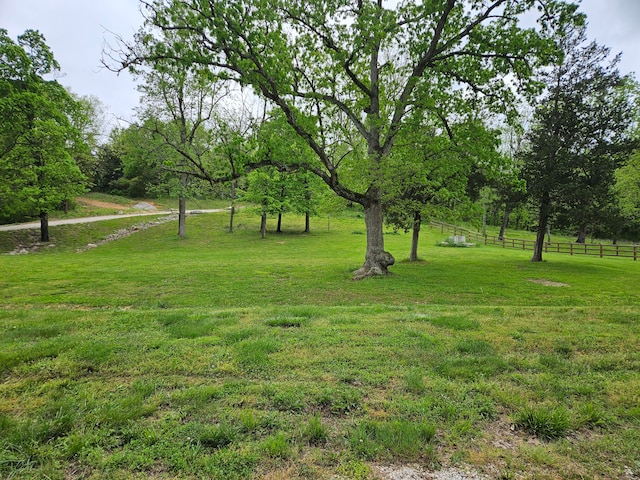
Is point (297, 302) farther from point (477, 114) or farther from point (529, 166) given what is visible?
point (529, 166)

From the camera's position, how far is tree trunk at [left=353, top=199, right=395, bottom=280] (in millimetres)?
12531

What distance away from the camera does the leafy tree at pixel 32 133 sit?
58.1ft

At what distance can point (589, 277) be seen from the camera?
13.6 metres

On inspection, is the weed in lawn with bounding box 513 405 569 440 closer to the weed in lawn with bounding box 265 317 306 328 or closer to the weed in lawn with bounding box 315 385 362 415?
the weed in lawn with bounding box 315 385 362 415

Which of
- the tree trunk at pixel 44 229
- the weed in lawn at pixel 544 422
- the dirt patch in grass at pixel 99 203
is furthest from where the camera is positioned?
the dirt patch in grass at pixel 99 203

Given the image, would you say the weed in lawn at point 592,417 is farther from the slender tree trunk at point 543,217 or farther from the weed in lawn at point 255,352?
the slender tree trunk at point 543,217

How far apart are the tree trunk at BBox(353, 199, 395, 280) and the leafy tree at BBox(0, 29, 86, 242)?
63.2 ft

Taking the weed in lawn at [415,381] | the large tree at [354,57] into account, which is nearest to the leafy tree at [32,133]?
the large tree at [354,57]

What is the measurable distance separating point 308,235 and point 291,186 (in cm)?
490

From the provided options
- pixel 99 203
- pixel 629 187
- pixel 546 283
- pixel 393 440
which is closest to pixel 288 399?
pixel 393 440

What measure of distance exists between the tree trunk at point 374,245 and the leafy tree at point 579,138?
33.5 ft

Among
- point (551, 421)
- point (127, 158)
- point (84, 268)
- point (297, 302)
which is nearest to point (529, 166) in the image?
point (297, 302)

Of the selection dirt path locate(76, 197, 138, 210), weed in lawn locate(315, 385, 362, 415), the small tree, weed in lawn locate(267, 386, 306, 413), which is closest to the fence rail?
the small tree

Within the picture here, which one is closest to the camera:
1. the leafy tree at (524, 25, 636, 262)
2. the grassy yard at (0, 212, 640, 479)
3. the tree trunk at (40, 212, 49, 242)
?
the grassy yard at (0, 212, 640, 479)
